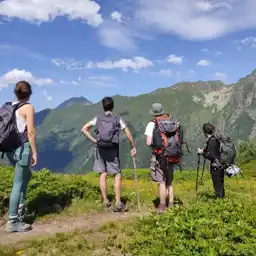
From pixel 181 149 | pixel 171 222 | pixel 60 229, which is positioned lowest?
pixel 60 229

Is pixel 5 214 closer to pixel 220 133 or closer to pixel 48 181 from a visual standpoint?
pixel 48 181

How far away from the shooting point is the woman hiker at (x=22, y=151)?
8.40 metres

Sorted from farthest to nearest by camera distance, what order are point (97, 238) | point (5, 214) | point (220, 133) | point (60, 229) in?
1. point (220, 133)
2. point (5, 214)
3. point (60, 229)
4. point (97, 238)

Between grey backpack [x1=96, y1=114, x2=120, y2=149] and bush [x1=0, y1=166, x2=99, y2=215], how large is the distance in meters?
1.74

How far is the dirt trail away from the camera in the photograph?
8.18 metres

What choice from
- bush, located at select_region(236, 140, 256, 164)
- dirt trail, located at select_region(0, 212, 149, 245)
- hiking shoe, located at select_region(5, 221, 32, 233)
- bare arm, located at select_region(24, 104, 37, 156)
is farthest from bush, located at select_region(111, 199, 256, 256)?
bush, located at select_region(236, 140, 256, 164)

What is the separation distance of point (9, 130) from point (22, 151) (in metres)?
0.55

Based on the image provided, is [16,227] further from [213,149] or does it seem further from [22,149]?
[213,149]

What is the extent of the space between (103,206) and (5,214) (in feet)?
8.90

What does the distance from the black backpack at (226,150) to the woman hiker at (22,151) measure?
5718mm

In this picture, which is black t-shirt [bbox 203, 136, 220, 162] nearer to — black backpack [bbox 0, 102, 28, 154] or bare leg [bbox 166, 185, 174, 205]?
bare leg [bbox 166, 185, 174, 205]

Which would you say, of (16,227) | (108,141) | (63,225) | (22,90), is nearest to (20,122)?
(22,90)

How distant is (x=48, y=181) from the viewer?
455 inches

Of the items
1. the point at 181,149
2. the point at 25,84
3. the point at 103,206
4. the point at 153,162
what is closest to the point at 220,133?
the point at 181,149
